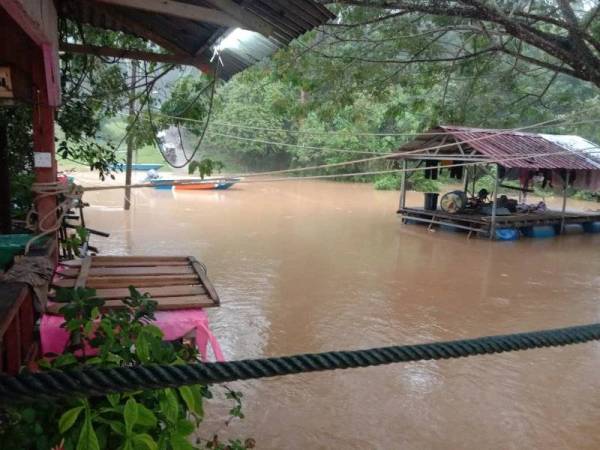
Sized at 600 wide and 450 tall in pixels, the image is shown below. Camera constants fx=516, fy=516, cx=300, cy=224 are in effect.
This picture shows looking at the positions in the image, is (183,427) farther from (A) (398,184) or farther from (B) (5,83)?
(A) (398,184)

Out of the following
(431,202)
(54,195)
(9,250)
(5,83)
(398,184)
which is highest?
(5,83)

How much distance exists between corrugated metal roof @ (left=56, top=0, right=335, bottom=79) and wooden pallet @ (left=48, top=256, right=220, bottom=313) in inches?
60.8

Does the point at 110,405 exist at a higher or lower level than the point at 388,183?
higher

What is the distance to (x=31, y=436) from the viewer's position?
1.63 m

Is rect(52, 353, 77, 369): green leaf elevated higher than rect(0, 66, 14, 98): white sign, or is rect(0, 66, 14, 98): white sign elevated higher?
rect(0, 66, 14, 98): white sign

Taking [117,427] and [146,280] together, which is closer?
[117,427]

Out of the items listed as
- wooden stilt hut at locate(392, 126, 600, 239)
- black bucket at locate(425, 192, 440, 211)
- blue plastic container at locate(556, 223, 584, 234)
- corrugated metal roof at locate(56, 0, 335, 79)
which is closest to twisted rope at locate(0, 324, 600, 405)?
corrugated metal roof at locate(56, 0, 335, 79)

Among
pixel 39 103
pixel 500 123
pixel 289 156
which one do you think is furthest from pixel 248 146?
pixel 39 103

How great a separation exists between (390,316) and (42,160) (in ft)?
15.1

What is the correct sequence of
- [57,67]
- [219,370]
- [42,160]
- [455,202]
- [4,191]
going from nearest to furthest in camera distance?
1. [219,370]
2. [57,67]
3. [42,160]
4. [4,191]
5. [455,202]

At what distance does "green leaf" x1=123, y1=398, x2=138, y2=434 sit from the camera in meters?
1.64

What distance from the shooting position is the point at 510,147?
38.2 feet

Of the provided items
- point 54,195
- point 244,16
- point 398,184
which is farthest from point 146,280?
point 398,184

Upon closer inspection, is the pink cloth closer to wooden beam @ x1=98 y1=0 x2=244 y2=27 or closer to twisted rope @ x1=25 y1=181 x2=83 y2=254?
twisted rope @ x1=25 y1=181 x2=83 y2=254
